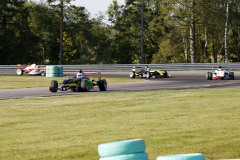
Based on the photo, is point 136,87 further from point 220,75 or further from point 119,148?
point 119,148

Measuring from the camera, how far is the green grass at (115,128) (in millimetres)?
7797

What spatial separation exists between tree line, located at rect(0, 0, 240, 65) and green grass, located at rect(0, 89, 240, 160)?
3958cm

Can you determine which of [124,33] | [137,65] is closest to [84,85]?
[137,65]

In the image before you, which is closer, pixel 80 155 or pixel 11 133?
pixel 80 155

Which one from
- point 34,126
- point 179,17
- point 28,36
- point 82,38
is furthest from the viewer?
point 82,38

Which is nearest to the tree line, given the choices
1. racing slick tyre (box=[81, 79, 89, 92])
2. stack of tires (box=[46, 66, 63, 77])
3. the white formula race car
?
stack of tires (box=[46, 66, 63, 77])

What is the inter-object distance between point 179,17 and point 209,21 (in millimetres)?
3820

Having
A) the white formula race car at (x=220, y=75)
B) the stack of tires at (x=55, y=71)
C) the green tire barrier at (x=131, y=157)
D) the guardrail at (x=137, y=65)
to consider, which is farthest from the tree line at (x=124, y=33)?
the green tire barrier at (x=131, y=157)

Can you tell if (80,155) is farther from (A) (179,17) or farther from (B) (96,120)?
(A) (179,17)

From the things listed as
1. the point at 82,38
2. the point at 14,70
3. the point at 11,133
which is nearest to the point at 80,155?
the point at 11,133

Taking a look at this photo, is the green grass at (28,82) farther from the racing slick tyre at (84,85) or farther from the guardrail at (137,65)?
the guardrail at (137,65)

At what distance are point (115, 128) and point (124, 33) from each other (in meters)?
57.5

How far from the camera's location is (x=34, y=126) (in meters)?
10.5

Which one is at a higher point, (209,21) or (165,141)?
(209,21)
